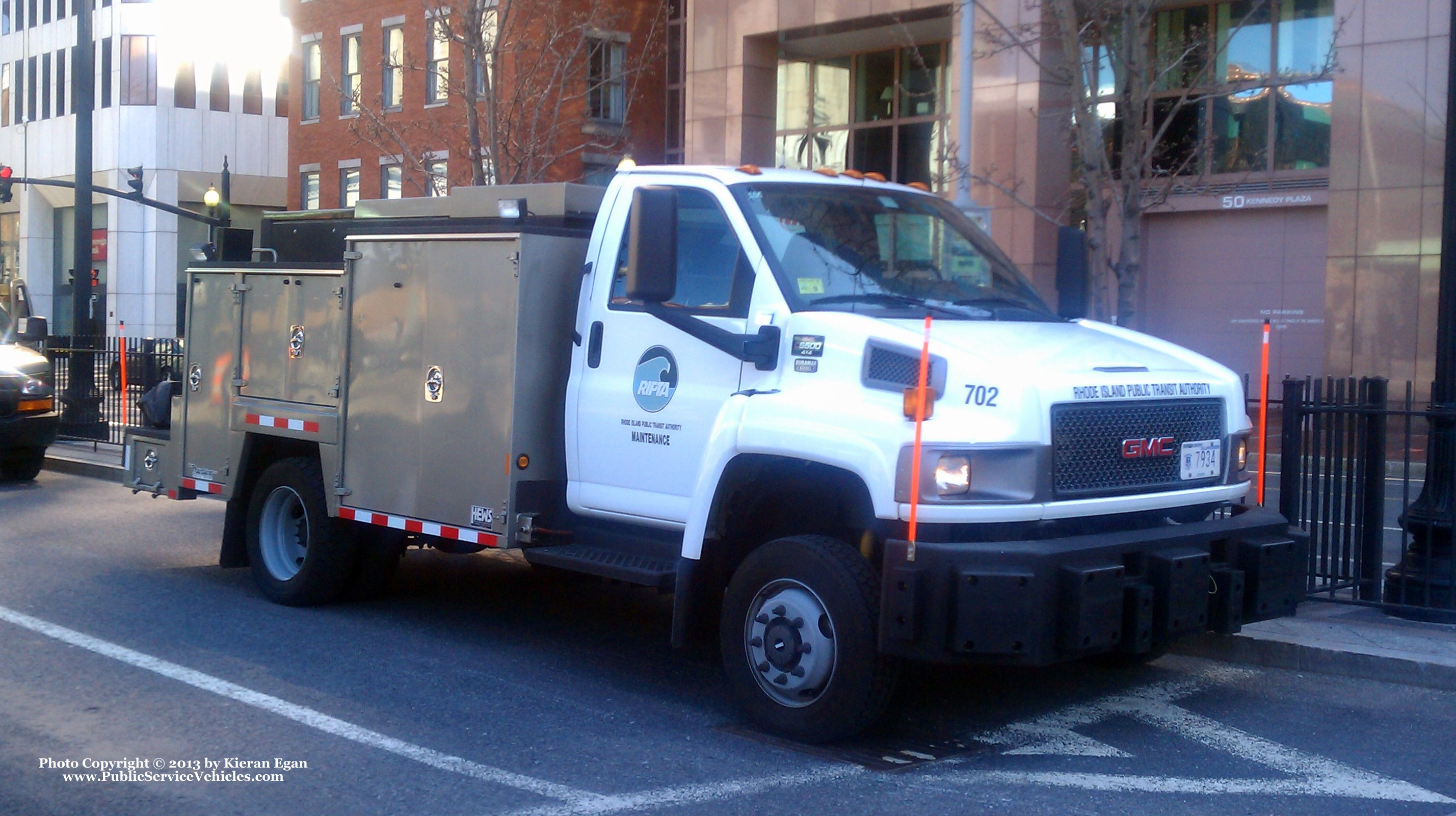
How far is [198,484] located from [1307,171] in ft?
60.0

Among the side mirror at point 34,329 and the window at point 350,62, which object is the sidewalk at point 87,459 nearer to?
the side mirror at point 34,329

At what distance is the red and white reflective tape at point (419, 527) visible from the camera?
24.2ft

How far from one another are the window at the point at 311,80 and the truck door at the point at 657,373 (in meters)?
34.8

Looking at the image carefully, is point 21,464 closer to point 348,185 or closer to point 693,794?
point 693,794

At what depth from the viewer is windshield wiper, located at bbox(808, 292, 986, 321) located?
6.29 meters

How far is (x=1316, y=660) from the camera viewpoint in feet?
24.2

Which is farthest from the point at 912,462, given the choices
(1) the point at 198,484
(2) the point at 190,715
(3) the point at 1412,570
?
(1) the point at 198,484

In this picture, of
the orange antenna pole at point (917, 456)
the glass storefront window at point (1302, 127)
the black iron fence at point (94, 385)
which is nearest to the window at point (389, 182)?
the black iron fence at point (94, 385)

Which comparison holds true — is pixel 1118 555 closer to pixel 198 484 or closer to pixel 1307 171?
pixel 198 484

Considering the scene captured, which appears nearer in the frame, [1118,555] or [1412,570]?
[1118,555]

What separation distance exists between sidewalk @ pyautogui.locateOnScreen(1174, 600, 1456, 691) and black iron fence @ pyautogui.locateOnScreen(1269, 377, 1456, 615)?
8.9 inches

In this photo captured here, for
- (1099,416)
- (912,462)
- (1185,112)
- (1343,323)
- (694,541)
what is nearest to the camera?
(912,462)

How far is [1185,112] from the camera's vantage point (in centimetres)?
2314

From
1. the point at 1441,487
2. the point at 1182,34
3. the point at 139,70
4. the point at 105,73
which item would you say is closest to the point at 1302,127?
the point at 1182,34
